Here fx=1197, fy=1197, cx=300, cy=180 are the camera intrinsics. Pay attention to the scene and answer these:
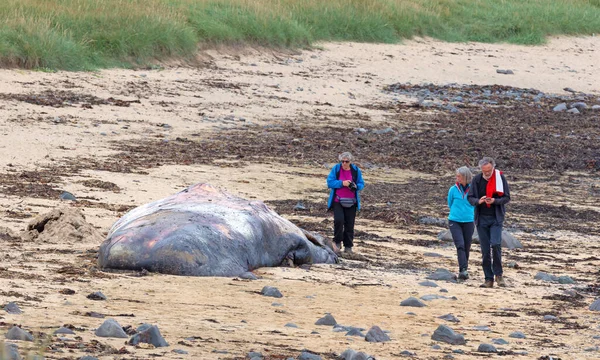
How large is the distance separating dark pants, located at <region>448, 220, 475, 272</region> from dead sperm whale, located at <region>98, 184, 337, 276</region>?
1.14 meters

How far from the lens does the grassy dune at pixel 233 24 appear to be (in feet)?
65.0

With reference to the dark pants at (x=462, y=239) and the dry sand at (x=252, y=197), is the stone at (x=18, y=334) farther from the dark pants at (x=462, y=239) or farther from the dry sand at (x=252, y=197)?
the dark pants at (x=462, y=239)

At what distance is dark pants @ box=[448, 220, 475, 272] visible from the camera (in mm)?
10289

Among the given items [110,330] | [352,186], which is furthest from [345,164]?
[110,330]

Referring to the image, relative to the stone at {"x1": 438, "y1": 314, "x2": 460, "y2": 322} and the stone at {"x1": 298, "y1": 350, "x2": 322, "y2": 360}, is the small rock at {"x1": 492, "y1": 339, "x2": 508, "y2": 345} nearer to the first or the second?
the stone at {"x1": 438, "y1": 314, "x2": 460, "y2": 322}

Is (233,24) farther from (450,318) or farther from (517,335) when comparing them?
(517,335)

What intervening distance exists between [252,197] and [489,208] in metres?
4.04

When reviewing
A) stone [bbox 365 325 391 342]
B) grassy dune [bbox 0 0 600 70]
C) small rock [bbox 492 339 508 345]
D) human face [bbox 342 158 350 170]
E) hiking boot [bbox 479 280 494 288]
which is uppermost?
grassy dune [bbox 0 0 600 70]

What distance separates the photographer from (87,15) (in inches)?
845

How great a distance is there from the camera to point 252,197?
1362 centimetres

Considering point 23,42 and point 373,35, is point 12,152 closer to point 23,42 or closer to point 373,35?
point 23,42

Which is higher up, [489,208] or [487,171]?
[487,171]

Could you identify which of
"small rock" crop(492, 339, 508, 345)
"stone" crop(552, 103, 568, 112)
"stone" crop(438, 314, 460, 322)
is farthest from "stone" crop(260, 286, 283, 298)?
"stone" crop(552, 103, 568, 112)

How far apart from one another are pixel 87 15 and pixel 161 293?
1402 cm
